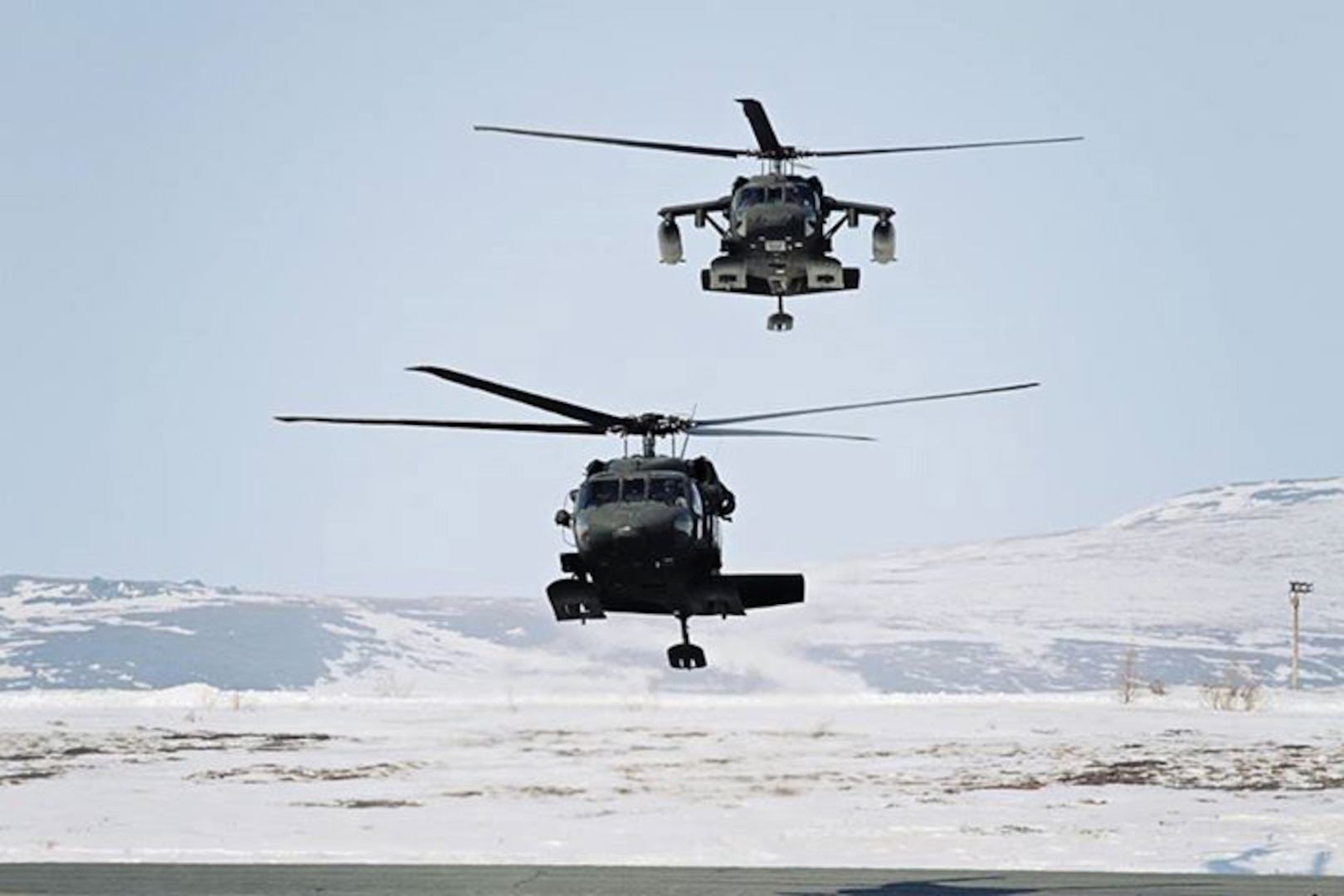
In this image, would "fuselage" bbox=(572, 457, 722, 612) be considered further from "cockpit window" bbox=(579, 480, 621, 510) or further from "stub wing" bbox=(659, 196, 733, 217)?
"stub wing" bbox=(659, 196, 733, 217)

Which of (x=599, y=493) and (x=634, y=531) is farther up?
(x=599, y=493)

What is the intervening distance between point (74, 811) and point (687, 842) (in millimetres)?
23751

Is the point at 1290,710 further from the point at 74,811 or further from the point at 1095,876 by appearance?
the point at 74,811

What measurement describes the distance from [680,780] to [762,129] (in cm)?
5174

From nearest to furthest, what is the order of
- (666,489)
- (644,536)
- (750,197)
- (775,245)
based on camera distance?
(644,536) → (666,489) → (775,245) → (750,197)

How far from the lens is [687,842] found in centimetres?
7412

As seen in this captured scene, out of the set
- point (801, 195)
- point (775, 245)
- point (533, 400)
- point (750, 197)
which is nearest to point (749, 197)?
point (750, 197)

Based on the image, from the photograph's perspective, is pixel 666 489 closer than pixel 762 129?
Yes

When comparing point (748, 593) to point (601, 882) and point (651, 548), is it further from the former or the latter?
point (601, 882)

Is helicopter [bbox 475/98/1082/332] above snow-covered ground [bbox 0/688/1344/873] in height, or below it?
above

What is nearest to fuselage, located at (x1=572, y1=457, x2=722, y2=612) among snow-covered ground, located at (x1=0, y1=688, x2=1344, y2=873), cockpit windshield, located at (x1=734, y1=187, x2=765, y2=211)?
cockpit windshield, located at (x1=734, y1=187, x2=765, y2=211)

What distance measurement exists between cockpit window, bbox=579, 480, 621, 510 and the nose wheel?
5.58 feet

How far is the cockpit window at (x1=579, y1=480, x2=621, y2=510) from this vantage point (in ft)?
86.7

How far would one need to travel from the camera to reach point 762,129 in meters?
43.2
